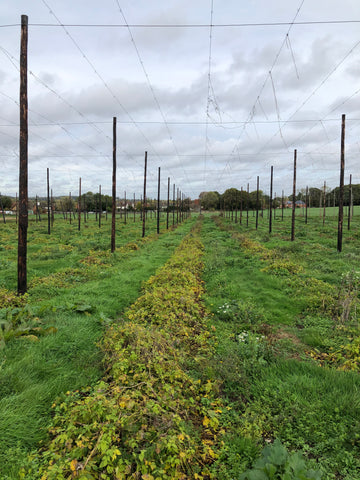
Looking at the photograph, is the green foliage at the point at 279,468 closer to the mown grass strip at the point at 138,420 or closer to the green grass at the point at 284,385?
the green grass at the point at 284,385

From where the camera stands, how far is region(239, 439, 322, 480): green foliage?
2453mm

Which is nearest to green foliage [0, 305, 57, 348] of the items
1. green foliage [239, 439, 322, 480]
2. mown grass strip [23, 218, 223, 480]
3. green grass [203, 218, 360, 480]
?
mown grass strip [23, 218, 223, 480]

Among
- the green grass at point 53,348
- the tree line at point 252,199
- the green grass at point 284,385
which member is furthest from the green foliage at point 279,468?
the tree line at point 252,199

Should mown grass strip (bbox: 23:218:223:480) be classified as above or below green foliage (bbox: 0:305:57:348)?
below

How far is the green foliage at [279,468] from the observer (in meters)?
2.45

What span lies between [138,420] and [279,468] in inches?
64.7

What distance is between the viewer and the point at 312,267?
40.4ft

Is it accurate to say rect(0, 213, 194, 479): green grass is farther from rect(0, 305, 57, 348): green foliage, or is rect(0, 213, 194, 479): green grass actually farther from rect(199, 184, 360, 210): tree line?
rect(199, 184, 360, 210): tree line

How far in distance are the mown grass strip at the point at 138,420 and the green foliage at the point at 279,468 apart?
24.0 inches

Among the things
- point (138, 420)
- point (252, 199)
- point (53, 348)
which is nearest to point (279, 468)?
point (138, 420)

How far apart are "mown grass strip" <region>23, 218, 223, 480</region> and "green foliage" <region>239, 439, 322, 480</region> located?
24.0 inches

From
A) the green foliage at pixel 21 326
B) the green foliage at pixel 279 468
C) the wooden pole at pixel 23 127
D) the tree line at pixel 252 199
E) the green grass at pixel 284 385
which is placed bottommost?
the green grass at pixel 284 385

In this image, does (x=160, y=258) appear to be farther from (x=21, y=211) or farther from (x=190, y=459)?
(x=190, y=459)

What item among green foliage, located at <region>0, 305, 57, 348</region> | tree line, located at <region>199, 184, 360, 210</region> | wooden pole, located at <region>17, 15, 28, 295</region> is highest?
tree line, located at <region>199, 184, 360, 210</region>
